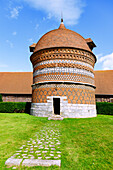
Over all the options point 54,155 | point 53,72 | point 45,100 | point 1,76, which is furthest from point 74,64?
point 1,76

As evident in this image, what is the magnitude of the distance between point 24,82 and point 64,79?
13.1m

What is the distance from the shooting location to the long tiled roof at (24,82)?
66.5ft

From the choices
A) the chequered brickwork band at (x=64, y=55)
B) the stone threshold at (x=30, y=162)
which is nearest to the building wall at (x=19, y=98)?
the chequered brickwork band at (x=64, y=55)

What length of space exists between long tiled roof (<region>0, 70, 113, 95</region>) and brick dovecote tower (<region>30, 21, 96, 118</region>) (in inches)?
301

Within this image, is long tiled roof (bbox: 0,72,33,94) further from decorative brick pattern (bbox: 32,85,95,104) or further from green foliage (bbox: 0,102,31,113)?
decorative brick pattern (bbox: 32,85,95,104)

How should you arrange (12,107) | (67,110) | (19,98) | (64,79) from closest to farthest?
(67,110) → (64,79) → (12,107) → (19,98)

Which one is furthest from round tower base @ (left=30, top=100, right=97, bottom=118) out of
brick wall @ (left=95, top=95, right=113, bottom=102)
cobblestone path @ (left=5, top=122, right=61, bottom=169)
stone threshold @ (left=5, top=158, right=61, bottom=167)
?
stone threshold @ (left=5, top=158, right=61, bottom=167)

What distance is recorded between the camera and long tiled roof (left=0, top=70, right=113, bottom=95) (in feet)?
66.5

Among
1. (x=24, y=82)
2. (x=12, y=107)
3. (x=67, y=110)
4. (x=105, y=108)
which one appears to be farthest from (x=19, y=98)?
(x=105, y=108)

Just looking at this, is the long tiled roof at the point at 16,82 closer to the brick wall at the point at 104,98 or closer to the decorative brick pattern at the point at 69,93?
the decorative brick pattern at the point at 69,93

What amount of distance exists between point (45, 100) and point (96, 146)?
797 cm

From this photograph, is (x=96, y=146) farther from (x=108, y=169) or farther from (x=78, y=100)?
(x=78, y=100)

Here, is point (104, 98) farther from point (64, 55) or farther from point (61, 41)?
point (61, 41)

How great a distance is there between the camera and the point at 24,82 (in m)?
23.0
